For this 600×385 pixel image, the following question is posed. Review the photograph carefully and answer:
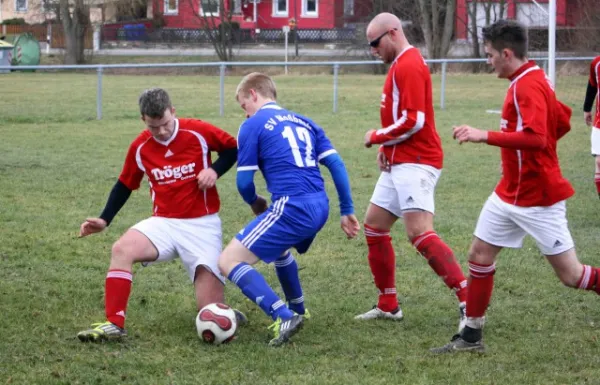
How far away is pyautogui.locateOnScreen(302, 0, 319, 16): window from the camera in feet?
212

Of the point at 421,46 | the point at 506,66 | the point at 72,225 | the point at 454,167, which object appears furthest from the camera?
the point at 421,46

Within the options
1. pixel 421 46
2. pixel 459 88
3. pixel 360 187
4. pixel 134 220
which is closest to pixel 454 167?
pixel 360 187

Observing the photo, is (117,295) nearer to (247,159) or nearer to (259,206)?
(259,206)

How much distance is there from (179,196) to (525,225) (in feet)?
6.98

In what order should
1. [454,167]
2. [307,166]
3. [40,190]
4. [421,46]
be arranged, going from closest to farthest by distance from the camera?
[307,166], [40,190], [454,167], [421,46]

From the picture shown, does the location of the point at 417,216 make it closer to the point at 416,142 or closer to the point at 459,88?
the point at 416,142

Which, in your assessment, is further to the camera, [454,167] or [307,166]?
[454,167]

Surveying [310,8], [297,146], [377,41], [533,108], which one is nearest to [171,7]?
[310,8]

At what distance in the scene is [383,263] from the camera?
20.6ft

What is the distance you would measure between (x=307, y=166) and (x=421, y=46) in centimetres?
4289

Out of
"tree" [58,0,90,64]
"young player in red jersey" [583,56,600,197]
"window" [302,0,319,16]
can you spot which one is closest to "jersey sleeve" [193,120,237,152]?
"young player in red jersey" [583,56,600,197]

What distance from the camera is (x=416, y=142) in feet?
19.4

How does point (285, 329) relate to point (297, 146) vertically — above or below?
below

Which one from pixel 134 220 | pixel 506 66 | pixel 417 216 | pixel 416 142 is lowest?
pixel 134 220
